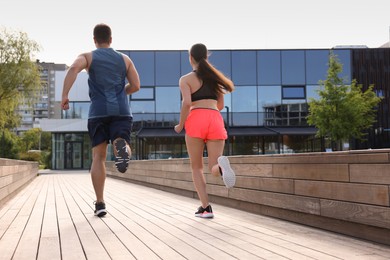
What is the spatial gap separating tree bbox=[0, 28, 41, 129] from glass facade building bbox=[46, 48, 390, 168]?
268 inches

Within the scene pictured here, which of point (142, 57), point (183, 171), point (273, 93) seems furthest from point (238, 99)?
point (183, 171)

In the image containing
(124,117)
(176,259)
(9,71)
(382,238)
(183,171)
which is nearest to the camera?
(176,259)

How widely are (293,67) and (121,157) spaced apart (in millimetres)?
30144

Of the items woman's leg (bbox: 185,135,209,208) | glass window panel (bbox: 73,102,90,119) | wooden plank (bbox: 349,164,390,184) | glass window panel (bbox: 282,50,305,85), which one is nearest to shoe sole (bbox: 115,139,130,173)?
woman's leg (bbox: 185,135,209,208)

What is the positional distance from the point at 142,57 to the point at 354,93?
14.5 m

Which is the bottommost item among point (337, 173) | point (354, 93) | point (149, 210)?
point (149, 210)

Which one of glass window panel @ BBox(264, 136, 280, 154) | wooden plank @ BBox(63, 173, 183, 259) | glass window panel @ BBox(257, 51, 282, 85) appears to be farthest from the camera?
glass window panel @ BBox(257, 51, 282, 85)

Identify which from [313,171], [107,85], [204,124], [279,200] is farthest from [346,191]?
[107,85]

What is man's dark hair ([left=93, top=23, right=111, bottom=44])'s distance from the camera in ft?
17.6

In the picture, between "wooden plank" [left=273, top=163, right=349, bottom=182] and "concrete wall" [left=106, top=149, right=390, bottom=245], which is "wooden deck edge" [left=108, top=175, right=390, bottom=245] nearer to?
"concrete wall" [left=106, top=149, right=390, bottom=245]

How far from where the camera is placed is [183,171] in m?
9.27

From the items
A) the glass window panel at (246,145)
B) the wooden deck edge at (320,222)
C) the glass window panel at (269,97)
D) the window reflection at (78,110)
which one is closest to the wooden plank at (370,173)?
the wooden deck edge at (320,222)

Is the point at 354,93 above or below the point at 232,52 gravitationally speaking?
below

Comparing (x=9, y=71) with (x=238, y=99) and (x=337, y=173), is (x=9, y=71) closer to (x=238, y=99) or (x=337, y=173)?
(x=238, y=99)
